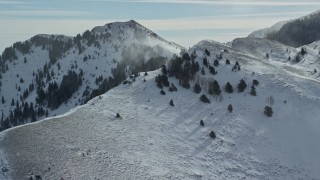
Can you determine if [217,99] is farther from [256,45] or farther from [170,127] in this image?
[256,45]

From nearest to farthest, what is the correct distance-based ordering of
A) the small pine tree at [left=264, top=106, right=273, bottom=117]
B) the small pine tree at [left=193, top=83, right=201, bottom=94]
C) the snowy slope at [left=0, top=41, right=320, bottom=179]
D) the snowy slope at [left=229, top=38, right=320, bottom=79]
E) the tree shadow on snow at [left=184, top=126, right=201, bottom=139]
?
1. the snowy slope at [left=0, top=41, right=320, bottom=179]
2. the tree shadow on snow at [left=184, top=126, right=201, bottom=139]
3. the small pine tree at [left=264, top=106, right=273, bottom=117]
4. the small pine tree at [left=193, top=83, right=201, bottom=94]
5. the snowy slope at [left=229, top=38, right=320, bottom=79]

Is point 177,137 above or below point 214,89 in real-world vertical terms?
below

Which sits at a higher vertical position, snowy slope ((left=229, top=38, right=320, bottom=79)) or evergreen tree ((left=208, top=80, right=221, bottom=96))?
evergreen tree ((left=208, top=80, right=221, bottom=96))

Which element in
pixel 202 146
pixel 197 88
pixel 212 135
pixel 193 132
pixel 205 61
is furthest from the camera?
pixel 205 61

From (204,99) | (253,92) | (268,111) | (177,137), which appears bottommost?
(177,137)

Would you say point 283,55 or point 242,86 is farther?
point 283,55

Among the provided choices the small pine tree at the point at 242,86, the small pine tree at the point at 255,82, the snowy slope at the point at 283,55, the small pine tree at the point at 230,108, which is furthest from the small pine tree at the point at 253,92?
the snowy slope at the point at 283,55

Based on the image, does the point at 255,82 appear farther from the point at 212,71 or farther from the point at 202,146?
the point at 202,146

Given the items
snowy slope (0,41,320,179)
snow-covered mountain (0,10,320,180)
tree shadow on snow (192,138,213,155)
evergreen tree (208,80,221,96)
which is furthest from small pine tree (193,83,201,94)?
tree shadow on snow (192,138,213,155)

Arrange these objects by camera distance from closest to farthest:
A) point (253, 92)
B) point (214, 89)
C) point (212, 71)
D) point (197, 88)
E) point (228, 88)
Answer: point (253, 92)
point (214, 89)
point (197, 88)
point (228, 88)
point (212, 71)

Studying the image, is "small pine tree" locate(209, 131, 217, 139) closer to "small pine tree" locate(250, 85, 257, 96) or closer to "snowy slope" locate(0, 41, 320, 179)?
"snowy slope" locate(0, 41, 320, 179)

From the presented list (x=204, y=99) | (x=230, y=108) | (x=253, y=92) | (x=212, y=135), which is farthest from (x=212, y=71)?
(x=212, y=135)
